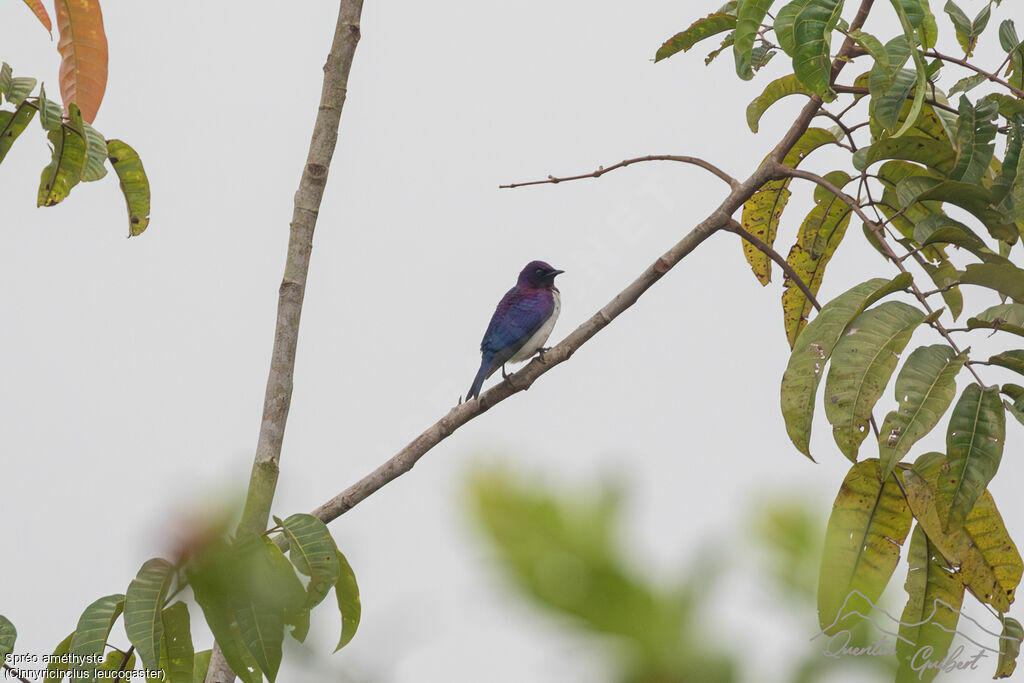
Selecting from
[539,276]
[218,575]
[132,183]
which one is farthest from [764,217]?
[218,575]

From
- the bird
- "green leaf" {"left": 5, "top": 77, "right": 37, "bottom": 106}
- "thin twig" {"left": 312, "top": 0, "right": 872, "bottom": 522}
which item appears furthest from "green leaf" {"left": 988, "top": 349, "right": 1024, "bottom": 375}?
the bird

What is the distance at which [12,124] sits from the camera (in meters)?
1.95

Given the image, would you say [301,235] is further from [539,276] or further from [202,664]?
[539,276]

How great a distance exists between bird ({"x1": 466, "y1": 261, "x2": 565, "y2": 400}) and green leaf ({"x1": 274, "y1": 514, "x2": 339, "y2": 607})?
8.61 feet

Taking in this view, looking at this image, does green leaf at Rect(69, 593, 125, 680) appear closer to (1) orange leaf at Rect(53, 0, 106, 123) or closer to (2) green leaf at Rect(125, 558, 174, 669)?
(2) green leaf at Rect(125, 558, 174, 669)

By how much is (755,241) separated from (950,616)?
897 mm

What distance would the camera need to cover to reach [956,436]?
1.75m

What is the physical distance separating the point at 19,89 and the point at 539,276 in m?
3.19

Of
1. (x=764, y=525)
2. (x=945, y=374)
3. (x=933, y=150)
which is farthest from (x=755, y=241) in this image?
(x=764, y=525)

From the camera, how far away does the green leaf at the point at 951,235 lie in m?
2.02

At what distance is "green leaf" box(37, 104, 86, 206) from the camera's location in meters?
2.02

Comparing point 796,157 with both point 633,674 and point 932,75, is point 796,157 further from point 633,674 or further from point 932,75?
point 633,674

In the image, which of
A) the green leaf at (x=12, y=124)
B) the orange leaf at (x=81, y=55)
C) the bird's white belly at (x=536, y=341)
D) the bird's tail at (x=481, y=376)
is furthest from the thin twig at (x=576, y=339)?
the bird's white belly at (x=536, y=341)

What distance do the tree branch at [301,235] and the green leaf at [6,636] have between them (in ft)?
1.43
